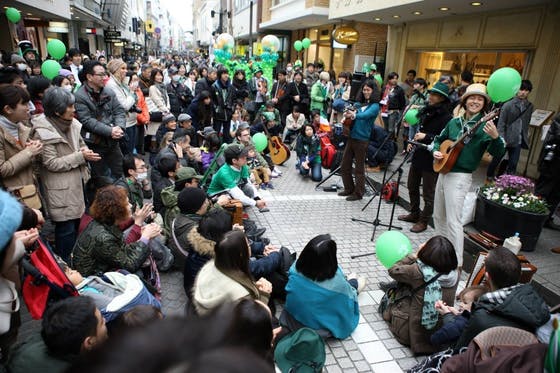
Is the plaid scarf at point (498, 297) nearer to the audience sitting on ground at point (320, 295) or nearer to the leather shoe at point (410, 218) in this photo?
the audience sitting on ground at point (320, 295)

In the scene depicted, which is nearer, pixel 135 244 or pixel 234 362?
pixel 234 362

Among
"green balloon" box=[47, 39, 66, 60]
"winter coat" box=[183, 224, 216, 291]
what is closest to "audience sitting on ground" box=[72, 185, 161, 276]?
"winter coat" box=[183, 224, 216, 291]

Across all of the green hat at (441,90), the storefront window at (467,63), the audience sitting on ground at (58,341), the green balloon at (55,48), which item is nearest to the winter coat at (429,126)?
the green hat at (441,90)

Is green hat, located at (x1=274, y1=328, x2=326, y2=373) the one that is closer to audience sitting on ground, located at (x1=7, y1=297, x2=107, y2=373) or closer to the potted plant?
audience sitting on ground, located at (x1=7, y1=297, x2=107, y2=373)

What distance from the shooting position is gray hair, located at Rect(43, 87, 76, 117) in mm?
3395

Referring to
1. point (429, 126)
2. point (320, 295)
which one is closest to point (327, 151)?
point (429, 126)

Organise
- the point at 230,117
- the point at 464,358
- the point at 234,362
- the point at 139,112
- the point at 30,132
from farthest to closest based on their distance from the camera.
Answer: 1. the point at 230,117
2. the point at 139,112
3. the point at 30,132
4. the point at 464,358
5. the point at 234,362

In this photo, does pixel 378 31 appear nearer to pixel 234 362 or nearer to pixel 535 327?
pixel 535 327

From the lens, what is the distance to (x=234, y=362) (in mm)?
635

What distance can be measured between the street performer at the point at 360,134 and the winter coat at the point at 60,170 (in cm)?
409

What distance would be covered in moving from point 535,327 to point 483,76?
858cm

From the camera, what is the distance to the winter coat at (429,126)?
196 inches

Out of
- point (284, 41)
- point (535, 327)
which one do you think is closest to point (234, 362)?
point (535, 327)

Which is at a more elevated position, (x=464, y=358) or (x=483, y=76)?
(x=483, y=76)
